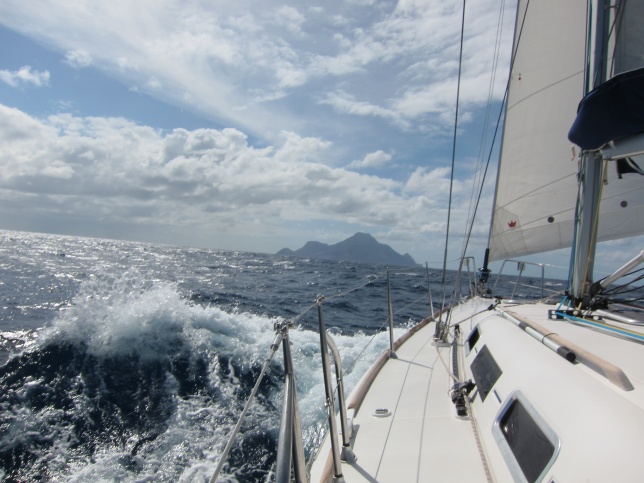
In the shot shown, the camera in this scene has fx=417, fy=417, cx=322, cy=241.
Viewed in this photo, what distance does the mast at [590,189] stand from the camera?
3273 millimetres

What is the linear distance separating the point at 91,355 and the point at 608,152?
7366 millimetres

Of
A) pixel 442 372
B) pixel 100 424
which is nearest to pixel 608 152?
pixel 442 372

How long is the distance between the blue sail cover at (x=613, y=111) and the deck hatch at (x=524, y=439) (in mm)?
1892

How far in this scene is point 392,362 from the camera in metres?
4.36

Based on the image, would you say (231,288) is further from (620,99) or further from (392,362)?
(620,99)

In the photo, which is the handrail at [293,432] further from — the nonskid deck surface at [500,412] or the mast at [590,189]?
the mast at [590,189]

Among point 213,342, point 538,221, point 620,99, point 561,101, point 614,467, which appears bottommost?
point 213,342

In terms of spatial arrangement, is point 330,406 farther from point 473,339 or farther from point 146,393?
point 146,393

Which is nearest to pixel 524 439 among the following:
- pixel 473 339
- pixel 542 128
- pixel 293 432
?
pixel 293 432

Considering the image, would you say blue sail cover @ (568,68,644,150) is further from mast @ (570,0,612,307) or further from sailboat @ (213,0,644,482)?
mast @ (570,0,612,307)

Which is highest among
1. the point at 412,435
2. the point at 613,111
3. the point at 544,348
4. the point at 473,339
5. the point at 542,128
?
the point at 542,128

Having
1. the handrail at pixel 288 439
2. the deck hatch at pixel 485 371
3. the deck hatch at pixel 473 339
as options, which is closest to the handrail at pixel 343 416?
the handrail at pixel 288 439

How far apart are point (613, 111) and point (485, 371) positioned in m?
1.96

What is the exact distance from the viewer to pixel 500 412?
2.34 meters
